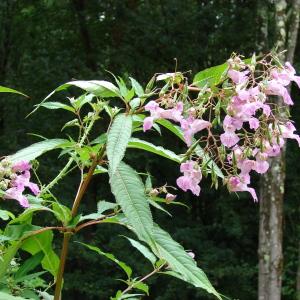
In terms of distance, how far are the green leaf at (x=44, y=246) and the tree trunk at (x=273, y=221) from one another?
567 centimetres

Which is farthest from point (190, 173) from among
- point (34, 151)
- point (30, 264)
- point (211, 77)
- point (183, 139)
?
point (30, 264)

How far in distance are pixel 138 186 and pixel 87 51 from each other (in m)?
9.17

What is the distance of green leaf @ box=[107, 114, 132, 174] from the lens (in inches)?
35.8

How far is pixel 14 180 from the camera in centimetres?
116

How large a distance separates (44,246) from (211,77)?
1.62ft

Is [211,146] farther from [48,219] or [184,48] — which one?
[184,48]

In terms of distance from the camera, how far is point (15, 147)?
8.78 metres

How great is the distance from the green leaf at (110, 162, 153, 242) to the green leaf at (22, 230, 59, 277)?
26cm

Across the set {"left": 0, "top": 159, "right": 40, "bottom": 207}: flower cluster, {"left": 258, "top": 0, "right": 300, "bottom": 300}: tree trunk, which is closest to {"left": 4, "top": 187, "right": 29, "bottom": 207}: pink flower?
{"left": 0, "top": 159, "right": 40, "bottom": 207}: flower cluster

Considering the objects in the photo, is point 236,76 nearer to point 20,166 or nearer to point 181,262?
point 181,262

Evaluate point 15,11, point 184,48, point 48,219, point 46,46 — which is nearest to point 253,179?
point 184,48

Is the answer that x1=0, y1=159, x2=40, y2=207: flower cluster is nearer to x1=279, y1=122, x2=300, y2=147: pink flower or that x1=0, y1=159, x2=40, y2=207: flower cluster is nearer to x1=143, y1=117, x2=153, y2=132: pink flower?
x1=143, y1=117, x2=153, y2=132: pink flower

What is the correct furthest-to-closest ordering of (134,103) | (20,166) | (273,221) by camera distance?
(273,221), (20,166), (134,103)

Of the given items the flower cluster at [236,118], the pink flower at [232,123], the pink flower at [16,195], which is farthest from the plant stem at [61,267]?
the pink flower at [232,123]
